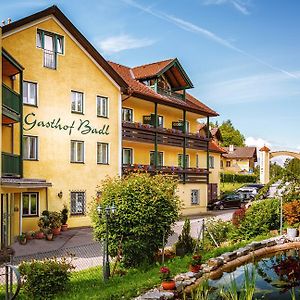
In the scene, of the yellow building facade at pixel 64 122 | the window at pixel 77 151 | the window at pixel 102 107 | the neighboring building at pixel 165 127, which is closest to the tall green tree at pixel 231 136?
the neighboring building at pixel 165 127

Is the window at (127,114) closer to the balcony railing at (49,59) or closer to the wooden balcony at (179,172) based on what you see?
the wooden balcony at (179,172)

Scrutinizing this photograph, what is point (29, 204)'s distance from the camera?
73.5 ft

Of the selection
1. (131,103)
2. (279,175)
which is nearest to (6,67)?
(131,103)

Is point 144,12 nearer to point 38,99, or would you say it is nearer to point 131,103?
point 38,99

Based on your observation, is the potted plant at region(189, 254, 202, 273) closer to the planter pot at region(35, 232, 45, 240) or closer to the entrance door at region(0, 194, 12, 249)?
the entrance door at region(0, 194, 12, 249)

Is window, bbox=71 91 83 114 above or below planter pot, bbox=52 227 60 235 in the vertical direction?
above

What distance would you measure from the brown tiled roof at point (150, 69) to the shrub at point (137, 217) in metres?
18.4

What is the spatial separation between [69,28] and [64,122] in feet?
18.4

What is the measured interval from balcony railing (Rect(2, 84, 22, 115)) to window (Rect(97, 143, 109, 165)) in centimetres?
695

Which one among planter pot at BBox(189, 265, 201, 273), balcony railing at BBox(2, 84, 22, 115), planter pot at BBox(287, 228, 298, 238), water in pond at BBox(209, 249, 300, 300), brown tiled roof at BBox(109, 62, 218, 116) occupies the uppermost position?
brown tiled roof at BBox(109, 62, 218, 116)

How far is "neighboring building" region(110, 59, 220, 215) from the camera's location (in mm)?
30281

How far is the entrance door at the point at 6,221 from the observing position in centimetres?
1792

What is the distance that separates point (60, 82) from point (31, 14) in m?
3.97

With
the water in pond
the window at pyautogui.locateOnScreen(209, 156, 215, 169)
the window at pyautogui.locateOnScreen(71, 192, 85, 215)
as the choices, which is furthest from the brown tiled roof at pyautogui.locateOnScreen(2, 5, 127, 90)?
the window at pyautogui.locateOnScreen(209, 156, 215, 169)
